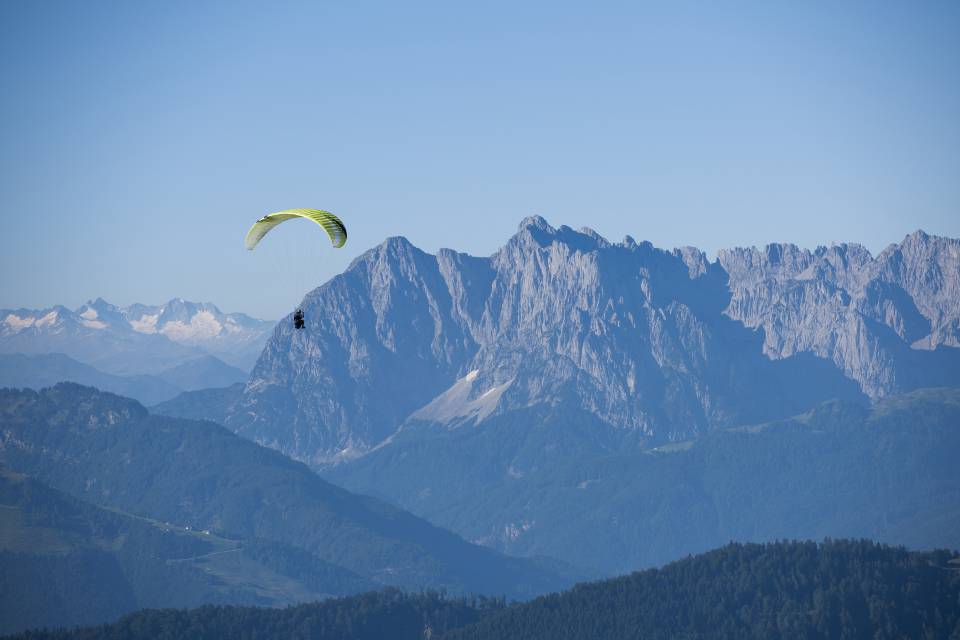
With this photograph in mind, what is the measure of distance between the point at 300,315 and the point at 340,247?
13.8 metres

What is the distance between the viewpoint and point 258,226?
7844 inches

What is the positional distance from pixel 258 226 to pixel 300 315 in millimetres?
13061

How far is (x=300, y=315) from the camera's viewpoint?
645 feet

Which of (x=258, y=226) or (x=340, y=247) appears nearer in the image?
(x=340, y=247)

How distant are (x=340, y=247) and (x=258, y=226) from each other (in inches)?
670

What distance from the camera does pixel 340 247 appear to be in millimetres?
187250
